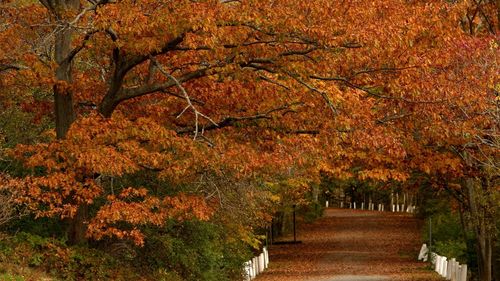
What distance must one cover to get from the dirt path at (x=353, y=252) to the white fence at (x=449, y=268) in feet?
1.41

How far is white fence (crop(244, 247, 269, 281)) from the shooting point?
31.0 meters

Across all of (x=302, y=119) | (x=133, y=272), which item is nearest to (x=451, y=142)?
(x=302, y=119)

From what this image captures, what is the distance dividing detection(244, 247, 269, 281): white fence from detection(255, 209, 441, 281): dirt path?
35 cm

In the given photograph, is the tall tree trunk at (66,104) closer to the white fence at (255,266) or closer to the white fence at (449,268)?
the white fence at (255,266)

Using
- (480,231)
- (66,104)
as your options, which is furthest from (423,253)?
(66,104)

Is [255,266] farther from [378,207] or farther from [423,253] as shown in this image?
[378,207]

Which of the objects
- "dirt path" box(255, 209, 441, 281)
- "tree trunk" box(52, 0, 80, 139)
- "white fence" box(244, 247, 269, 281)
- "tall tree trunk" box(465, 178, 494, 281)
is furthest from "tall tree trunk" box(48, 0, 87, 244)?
"dirt path" box(255, 209, 441, 281)

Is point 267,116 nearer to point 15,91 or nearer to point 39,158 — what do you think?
point 39,158

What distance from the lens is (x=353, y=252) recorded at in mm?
46156

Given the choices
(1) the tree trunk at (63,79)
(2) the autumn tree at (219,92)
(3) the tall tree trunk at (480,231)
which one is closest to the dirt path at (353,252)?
(3) the tall tree trunk at (480,231)

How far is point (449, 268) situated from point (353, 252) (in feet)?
53.8

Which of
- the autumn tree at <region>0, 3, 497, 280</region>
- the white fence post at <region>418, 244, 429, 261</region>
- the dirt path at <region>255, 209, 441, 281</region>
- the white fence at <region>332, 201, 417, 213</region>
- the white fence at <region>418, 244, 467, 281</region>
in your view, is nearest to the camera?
the autumn tree at <region>0, 3, 497, 280</region>

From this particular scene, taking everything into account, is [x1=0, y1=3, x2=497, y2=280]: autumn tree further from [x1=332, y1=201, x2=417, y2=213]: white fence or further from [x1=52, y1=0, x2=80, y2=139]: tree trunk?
[x1=332, y1=201, x2=417, y2=213]: white fence

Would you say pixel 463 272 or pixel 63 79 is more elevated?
pixel 63 79
